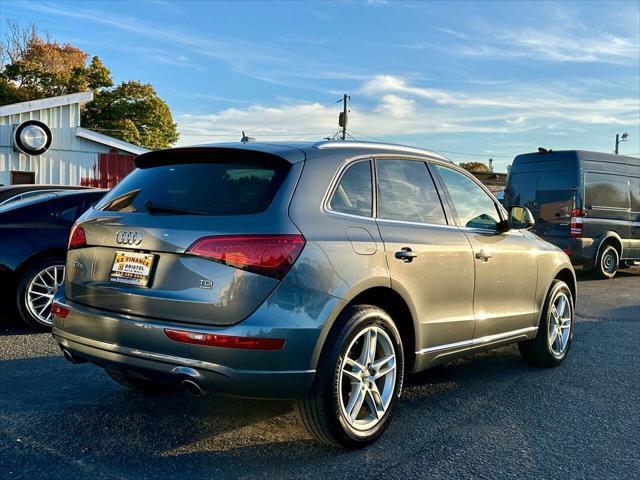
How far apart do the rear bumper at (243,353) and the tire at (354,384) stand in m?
A: 0.14

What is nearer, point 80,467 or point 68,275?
point 80,467

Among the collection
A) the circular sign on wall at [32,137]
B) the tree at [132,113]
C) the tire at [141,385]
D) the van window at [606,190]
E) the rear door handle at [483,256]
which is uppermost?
the tree at [132,113]

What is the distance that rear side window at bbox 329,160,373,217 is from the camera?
3.41m

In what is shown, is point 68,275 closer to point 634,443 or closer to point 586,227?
point 634,443

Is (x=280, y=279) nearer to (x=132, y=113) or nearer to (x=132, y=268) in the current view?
(x=132, y=268)

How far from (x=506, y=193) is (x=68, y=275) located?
10.8 metres

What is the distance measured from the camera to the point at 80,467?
3025 millimetres

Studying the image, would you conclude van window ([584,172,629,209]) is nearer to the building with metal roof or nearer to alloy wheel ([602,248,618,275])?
alloy wheel ([602,248,618,275])

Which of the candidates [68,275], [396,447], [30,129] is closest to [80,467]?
[68,275]

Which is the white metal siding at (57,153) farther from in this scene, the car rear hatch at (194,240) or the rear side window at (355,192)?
the rear side window at (355,192)

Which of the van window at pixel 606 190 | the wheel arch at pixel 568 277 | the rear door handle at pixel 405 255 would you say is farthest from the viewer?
the van window at pixel 606 190

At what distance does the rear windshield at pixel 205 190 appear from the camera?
10.3 ft

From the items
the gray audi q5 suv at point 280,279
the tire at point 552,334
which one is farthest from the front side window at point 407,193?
the tire at point 552,334

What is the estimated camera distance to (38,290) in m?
5.96
